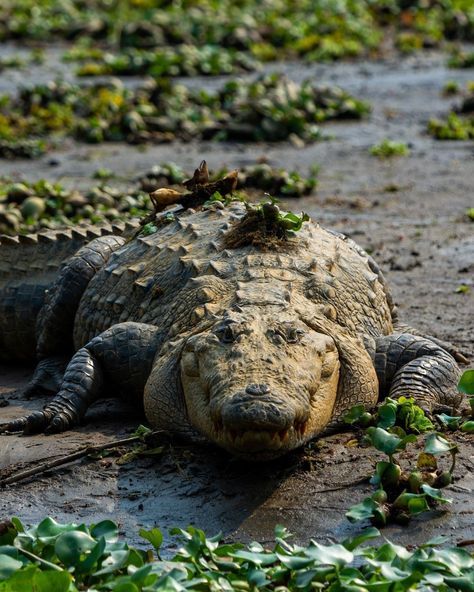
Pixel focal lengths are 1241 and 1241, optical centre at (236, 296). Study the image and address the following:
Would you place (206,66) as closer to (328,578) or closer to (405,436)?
(405,436)

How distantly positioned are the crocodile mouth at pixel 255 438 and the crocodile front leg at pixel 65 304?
229 cm

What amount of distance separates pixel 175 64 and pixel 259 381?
13911 mm

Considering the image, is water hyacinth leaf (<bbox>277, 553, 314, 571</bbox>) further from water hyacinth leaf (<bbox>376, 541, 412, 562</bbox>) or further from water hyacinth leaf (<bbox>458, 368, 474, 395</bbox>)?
water hyacinth leaf (<bbox>458, 368, 474, 395</bbox>)

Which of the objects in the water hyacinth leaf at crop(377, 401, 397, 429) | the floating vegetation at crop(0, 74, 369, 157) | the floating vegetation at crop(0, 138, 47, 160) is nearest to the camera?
the water hyacinth leaf at crop(377, 401, 397, 429)

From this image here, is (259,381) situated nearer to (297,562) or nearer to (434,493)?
(434,493)

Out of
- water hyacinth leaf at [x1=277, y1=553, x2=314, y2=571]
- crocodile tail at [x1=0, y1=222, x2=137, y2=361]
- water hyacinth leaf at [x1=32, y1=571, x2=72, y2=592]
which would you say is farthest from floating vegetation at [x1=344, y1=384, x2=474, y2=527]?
crocodile tail at [x1=0, y1=222, x2=137, y2=361]

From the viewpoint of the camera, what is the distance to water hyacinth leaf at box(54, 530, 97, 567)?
4266 millimetres

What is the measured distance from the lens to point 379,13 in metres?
23.1

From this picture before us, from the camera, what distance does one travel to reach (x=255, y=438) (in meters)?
4.77

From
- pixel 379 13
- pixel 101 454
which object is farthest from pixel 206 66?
pixel 101 454

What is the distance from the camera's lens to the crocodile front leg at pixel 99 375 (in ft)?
19.8

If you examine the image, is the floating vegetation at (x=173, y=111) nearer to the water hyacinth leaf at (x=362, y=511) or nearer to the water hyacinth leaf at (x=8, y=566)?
the water hyacinth leaf at (x=362, y=511)

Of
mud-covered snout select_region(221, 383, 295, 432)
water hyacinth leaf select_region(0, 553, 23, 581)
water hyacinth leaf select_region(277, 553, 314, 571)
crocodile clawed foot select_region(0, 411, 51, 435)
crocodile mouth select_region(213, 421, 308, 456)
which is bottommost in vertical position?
crocodile clawed foot select_region(0, 411, 51, 435)

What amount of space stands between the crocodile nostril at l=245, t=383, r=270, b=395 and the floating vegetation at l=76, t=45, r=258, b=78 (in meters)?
13.5
